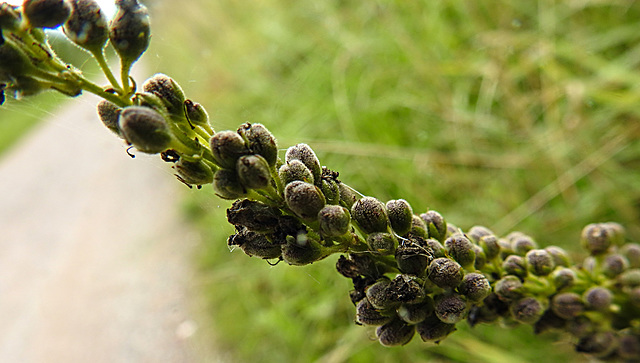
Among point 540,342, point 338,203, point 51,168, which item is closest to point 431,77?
point 540,342

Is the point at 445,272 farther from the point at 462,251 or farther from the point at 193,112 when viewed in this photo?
the point at 193,112

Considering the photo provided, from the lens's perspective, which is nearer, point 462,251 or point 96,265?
point 462,251

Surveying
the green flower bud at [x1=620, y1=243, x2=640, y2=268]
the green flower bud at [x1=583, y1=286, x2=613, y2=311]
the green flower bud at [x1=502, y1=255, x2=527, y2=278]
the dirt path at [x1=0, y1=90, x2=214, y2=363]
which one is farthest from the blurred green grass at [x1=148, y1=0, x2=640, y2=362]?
the green flower bud at [x1=502, y1=255, x2=527, y2=278]

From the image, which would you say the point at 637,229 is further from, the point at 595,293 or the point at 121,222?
the point at 121,222

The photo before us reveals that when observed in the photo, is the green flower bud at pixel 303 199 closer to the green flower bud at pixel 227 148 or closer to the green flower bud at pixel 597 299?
the green flower bud at pixel 227 148

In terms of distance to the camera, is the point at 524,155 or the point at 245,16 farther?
the point at 245,16

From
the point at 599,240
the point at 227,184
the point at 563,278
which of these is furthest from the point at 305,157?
the point at 599,240
